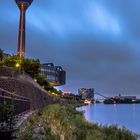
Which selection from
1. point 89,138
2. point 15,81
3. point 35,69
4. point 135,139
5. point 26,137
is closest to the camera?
point 26,137

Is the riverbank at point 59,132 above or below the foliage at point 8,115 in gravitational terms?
below

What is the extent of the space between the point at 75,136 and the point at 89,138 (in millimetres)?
2053

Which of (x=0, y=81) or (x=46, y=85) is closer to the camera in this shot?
(x=0, y=81)

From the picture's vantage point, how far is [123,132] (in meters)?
29.1

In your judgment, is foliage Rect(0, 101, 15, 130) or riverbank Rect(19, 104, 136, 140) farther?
foliage Rect(0, 101, 15, 130)

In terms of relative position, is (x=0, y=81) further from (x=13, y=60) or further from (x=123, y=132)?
(x=13, y=60)

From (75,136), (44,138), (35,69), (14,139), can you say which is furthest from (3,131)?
(35,69)

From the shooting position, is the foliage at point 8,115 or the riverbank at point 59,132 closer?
the riverbank at point 59,132

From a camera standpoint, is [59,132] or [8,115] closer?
[8,115]

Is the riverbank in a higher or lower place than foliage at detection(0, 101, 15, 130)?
lower

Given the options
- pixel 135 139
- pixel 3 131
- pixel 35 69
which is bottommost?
pixel 135 139

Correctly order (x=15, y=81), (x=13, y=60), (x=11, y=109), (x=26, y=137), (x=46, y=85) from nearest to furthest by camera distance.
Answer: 1. (x=26, y=137)
2. (x=11, y=109)
3. (x=15, y=81)
4. (x=13, y=60)
5. (x=46, y=85)

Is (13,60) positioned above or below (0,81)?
above

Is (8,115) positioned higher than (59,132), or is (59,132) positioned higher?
(8,115)
